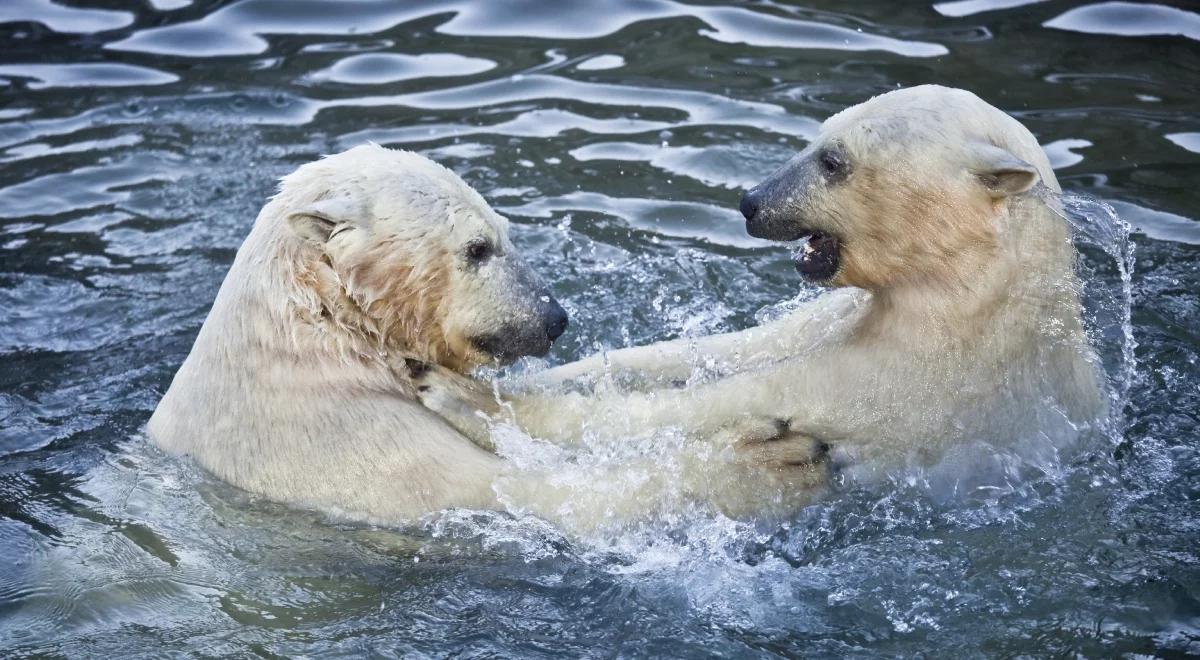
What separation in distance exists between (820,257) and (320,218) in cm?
192

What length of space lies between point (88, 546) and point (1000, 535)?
3.36 meters

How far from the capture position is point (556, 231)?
8016 mm

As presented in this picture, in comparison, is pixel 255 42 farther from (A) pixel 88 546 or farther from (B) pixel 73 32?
(A) pixel 88 546

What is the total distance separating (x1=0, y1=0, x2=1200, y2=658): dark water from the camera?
465 centimetres

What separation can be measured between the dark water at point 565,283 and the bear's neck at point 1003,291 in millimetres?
265

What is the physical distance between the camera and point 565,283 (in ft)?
24.6

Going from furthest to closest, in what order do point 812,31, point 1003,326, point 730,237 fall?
1. point 812,31
2. point 730,237
3. point 1003,326

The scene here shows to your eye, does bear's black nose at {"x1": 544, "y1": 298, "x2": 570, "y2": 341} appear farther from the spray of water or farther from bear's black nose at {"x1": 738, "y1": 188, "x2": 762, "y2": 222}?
bear's black nose at {"x1": 738, "y1": 188, "x2": 762, "y2": 222}

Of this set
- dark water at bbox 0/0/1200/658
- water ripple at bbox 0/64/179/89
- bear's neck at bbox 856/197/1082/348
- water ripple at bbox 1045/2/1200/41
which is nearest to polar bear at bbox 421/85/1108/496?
bear's neck at bbox 856/197/1082/348

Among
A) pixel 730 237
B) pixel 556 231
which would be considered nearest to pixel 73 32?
pixel 556 231

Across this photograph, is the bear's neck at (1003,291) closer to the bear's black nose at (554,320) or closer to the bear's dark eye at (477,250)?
the bear's black nose at (554,320)

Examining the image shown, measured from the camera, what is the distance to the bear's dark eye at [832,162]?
5.22 m

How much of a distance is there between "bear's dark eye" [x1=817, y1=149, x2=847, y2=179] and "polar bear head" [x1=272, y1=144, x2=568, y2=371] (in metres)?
1.17

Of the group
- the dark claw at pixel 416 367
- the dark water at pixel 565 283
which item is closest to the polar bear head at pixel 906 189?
the dark water at pixel 565 283
